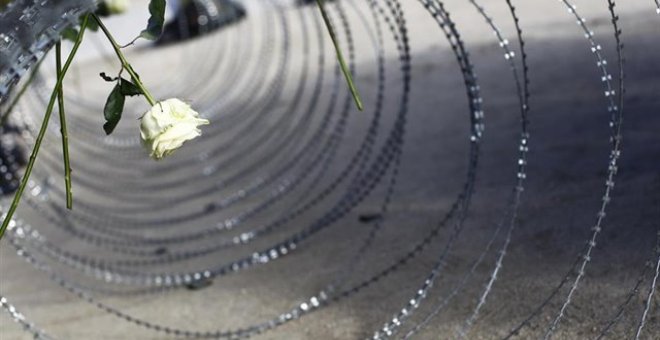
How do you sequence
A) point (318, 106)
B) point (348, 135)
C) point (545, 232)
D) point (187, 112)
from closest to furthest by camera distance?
point (187, 112) → point (545, 232) → point (348, 135) → point (318, 106)

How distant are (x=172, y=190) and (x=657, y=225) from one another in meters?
2.69

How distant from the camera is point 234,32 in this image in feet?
33.7

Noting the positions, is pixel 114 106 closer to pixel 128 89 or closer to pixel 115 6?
pixel 128 89

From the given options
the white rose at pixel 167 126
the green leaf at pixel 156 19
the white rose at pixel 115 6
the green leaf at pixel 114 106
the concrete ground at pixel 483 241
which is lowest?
the concrete ground at pixel 483 241

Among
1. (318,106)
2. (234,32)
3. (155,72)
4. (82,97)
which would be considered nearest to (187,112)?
(318,106)

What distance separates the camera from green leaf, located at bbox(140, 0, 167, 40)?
1.90 meters

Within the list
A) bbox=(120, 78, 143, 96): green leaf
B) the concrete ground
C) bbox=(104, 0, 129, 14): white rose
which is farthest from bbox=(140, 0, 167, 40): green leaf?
the concrete ground

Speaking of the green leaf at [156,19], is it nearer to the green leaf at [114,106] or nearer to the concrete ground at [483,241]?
the green leaf at [114,106]

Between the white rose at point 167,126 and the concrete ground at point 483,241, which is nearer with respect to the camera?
the white rose at point 167,126

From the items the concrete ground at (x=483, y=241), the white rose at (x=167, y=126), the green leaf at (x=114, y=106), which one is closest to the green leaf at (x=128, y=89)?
the green leaf at (x=114, y=106)

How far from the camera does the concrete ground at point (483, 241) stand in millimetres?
3053

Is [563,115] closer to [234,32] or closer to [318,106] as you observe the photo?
[318,106]

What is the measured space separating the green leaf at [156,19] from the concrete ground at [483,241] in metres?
1.34

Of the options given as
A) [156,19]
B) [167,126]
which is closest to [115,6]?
[156,19]
